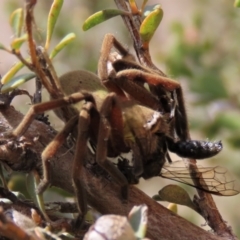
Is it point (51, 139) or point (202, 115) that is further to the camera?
point (202, 115)

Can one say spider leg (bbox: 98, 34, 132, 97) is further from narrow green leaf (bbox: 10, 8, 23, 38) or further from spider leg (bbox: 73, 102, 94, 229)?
narrow green leaf (bbox: 10, 8, 23, 38)

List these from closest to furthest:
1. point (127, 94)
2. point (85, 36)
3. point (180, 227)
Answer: point (180, 227) → point (127, 94) → point (85, 36)

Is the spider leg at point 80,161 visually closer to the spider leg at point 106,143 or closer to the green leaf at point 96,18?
the spider leg at point 106,143

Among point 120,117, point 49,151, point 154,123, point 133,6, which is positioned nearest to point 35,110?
point 49,151

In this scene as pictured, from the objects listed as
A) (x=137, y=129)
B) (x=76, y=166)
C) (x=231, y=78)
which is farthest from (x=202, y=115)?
(x=76, y=166)

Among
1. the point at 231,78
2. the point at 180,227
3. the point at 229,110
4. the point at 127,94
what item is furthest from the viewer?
the point at 231,78

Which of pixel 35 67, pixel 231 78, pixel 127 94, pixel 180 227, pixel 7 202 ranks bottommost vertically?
pixel 7 202

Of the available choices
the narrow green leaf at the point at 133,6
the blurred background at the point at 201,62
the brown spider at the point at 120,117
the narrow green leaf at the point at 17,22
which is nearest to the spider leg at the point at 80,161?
the brown spider at the point at 120,117

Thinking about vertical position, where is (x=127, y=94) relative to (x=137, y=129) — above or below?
above

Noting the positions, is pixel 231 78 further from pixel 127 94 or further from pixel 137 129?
pixel 137 129
